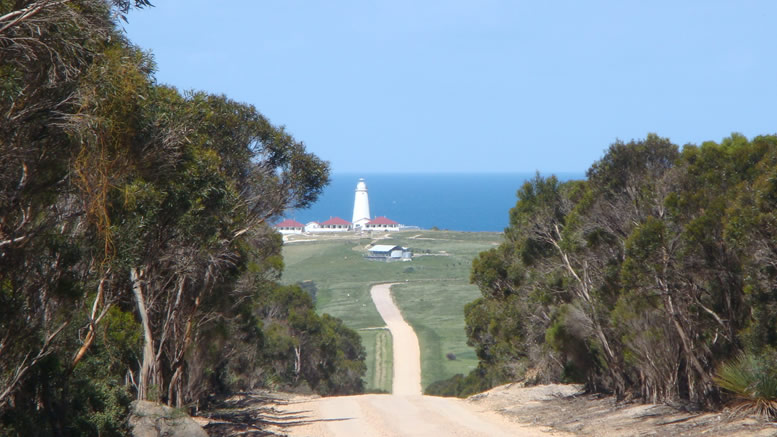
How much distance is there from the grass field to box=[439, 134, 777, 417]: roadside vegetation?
800 inches

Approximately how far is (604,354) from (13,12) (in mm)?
18570

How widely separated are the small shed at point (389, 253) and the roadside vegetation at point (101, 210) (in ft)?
260

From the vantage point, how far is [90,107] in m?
9.25

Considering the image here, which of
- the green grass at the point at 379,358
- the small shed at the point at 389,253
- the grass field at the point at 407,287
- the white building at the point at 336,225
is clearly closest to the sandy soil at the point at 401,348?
the green grass at the point at 379,358

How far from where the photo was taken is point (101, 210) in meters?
9.86

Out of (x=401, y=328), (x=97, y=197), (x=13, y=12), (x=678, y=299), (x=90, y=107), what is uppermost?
(x=13, y=12)

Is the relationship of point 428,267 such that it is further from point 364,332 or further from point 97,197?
point 97,197

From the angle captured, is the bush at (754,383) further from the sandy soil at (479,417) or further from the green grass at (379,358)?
the green grass at (379,358)

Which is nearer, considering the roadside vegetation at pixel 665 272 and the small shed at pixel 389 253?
the roadside vegetation at pixel 665 272

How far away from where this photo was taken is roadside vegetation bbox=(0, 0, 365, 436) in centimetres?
883

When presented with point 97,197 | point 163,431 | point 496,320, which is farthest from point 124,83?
point 496,320

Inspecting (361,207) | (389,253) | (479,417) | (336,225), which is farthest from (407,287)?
(361,207)

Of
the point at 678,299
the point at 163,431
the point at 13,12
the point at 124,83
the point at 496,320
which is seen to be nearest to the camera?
the point at 13,12

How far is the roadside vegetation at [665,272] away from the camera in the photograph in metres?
14.6
